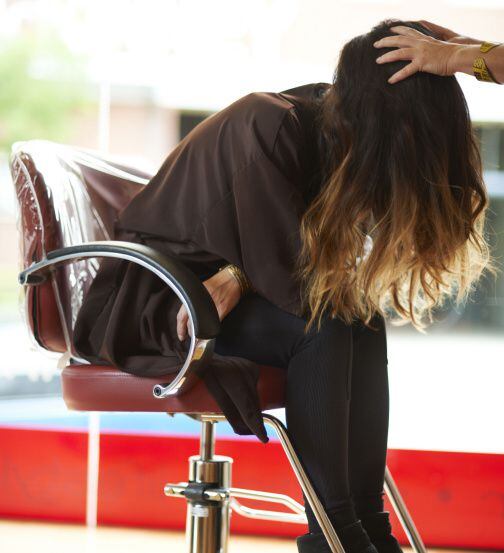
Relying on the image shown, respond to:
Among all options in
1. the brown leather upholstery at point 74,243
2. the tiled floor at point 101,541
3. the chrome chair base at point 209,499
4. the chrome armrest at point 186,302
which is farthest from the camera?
the tiled floor at point 101,541

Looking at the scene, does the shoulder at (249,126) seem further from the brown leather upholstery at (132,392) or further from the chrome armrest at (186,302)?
the brown leather upholstery at (132,392)

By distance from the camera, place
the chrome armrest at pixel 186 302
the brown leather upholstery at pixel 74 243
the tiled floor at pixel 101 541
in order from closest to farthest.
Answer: the chrome armrest at pixel 186 302 < the brown leather upholstery at pixel 74 243 < the tiled floor at pixel 101 541

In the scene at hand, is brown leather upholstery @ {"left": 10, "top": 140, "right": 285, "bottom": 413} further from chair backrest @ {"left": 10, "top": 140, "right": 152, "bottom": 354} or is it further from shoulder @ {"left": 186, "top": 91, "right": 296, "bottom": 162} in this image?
shoulder @ {"left": 186, "top": 91, "right": 296, "bottom": 162}

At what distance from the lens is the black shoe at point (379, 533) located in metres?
1.46

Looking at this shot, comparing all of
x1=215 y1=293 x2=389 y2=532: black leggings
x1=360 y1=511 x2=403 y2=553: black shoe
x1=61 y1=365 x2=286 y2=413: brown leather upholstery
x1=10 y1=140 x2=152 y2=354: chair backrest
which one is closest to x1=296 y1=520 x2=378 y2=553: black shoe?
x1=215 y1=293 x2=389 y2=532: black leggings

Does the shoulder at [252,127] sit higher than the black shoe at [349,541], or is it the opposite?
the shoulder at [252,127]

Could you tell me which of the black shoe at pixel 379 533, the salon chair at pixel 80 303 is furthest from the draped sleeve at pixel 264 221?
the black shoe at pixel 379 533

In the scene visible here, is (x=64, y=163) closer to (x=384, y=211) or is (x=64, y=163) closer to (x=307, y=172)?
(x=307, y=172)

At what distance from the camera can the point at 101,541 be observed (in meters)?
2.37

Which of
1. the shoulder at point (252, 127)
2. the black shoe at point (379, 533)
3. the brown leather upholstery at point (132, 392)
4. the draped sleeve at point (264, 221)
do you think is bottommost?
the black shoe at point (379, 533)

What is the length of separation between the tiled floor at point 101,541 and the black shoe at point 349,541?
3.32 ft

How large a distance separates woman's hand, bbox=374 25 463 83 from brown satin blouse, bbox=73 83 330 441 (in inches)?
7.4

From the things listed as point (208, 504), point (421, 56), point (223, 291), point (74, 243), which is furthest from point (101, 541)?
point (421, 56)

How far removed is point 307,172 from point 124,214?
1.16 feet
